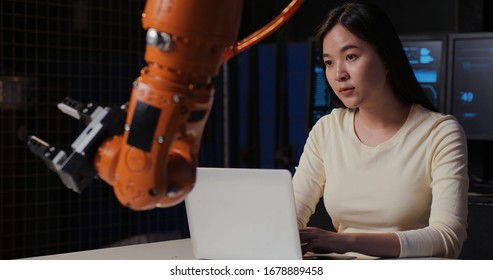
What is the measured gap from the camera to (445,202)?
1905mm

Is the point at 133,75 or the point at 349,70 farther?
the point at 133,75

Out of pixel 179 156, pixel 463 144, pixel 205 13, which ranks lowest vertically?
pixel 463 144

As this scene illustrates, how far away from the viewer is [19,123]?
3.64 m

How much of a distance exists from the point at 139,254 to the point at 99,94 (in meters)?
2.12

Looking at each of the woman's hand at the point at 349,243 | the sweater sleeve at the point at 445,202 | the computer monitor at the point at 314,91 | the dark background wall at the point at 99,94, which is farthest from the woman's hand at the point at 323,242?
the dark background wall at the point at 99,94

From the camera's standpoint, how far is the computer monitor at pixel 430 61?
3484 mm

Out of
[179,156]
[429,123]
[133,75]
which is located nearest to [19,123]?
[133,75]

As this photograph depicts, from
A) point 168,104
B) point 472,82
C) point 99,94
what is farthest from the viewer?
point 99,94

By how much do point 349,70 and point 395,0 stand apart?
2.01 m

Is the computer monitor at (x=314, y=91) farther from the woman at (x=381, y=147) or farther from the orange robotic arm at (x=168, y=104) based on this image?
the orange robotic arm at (x=168, y=104)

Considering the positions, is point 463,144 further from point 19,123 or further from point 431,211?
point 19,123

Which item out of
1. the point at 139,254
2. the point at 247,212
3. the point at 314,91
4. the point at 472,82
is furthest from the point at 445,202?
the point at 314,91

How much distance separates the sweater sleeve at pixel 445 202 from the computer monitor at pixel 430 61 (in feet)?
4.74

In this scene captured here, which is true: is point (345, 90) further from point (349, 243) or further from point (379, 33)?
point (349, 243)
